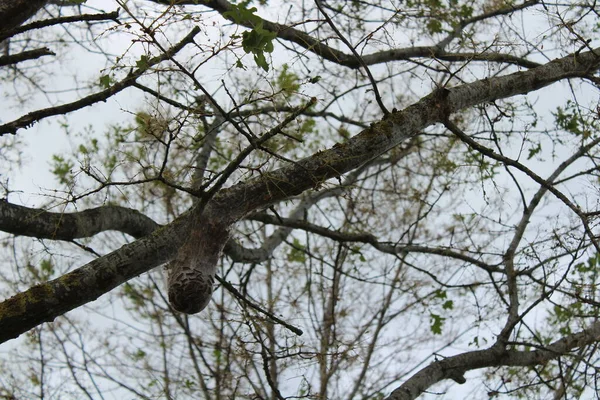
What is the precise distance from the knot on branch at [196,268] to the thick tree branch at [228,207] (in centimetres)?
5

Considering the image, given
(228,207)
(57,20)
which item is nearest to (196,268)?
(228,207)

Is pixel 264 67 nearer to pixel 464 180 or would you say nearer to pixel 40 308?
pixel 40 308

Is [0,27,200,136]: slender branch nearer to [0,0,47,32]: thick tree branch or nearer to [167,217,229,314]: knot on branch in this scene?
[0,0,47,32]: thick tree branch

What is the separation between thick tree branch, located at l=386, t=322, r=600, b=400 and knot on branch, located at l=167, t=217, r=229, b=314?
207 centimetres

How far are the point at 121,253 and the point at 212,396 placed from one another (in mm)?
4594

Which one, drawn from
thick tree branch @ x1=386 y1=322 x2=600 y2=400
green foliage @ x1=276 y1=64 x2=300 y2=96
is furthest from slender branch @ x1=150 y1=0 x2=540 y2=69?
thick tree branch @ x1=386 y1=322 x2=600 y2=400

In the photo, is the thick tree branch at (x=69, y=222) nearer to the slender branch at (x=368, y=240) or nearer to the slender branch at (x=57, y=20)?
the slender branch at (x=57, y=20)

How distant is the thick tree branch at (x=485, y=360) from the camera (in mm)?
4164

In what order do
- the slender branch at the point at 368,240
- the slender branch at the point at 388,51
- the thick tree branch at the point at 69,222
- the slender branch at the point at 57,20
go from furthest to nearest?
the slender branch at the point at 368,240 < the slender branch at the point at 388,51 < the thick tree branch at the point at 69,222 < the slender branch at the point at 57,20

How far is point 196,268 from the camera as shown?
2.51 m

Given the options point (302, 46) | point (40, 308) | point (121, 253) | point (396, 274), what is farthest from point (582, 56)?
point (396, 274)

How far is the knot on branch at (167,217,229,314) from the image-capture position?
2471 mm

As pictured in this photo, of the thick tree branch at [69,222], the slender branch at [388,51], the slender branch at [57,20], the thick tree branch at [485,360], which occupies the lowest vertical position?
the thick tree branch at [485,360]

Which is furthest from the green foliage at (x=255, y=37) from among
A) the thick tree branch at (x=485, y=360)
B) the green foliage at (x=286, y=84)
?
the thick tree branch at (x=485, y=360)
